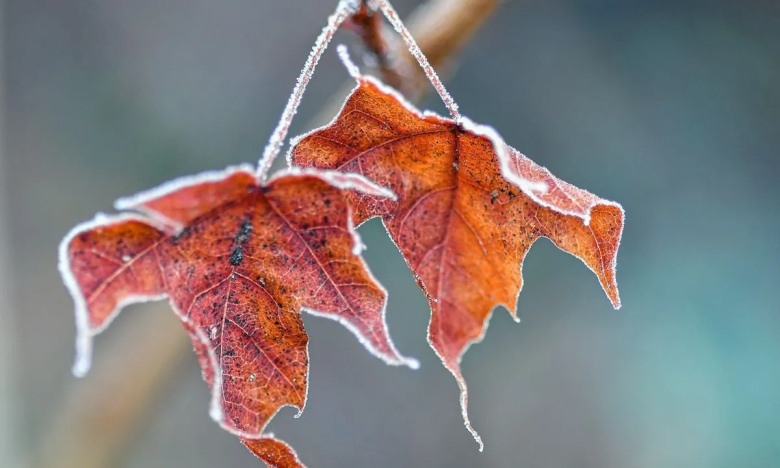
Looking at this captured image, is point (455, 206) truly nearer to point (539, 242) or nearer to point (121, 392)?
point (121, 392)

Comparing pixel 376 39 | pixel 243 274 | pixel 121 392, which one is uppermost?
pixel 376 39

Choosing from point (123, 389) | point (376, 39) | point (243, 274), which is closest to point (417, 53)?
point (243, 274)

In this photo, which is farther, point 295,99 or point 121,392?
point 121,392

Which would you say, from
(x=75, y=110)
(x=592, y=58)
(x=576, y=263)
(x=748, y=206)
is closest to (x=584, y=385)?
(x=576, y=263)

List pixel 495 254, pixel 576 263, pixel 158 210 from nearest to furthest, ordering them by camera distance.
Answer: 1. pixel 158 210
2. pixel 495 254
3. pixel 576 263

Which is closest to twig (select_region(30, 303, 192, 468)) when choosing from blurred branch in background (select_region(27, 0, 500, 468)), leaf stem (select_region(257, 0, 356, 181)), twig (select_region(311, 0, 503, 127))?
blurred branch in background (select_region(27, 0, 500, 468))

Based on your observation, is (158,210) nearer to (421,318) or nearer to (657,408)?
(421,318)

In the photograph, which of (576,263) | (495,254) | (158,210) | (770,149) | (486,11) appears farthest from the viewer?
(576,263)
